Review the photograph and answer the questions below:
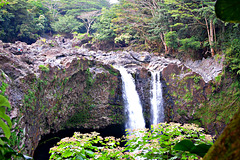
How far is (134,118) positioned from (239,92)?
6671mm

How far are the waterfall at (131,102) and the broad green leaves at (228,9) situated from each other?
37.3ft

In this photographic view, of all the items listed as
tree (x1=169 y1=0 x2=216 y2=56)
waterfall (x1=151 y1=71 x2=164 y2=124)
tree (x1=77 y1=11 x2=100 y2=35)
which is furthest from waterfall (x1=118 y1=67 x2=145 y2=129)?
tree (x1=77 y1=11 x2=100 y2=35)

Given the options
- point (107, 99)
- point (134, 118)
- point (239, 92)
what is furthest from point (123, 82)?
point (239, 92)

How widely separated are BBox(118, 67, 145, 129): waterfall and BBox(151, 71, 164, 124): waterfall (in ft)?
3.10

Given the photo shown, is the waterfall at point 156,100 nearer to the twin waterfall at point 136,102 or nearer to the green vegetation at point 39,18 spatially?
the twin waterfall at point 136,102

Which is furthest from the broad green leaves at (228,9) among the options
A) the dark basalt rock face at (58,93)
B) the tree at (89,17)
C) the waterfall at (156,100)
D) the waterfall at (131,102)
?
the tree at (89,17)

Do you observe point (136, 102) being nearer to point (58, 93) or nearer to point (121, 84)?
point (121, 84)

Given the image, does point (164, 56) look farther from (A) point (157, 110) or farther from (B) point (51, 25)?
(B) point (51, 25)

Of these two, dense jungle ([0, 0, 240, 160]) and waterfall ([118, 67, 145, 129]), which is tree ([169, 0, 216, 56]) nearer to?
dense jungle ([0, 0, 240, 160])

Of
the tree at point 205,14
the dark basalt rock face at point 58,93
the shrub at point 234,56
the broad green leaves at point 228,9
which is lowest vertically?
the broad green leaves at point 228,9

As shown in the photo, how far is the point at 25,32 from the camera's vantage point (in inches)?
705

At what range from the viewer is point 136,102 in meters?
12.4

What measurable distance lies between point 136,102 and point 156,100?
1.44 m

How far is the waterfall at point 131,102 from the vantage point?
12.1 meters
